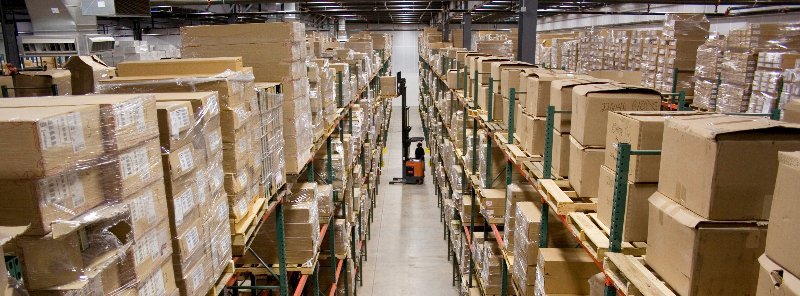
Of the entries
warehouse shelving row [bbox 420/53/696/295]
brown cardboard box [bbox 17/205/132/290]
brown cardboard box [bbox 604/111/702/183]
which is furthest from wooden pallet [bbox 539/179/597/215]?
brown cardboard box [bbox 17/205/132/290]

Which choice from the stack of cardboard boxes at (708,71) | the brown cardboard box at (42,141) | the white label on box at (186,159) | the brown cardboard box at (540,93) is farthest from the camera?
the stack of cardboard boxes at (708,71)

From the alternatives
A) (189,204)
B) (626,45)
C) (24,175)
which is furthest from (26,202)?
(626,45)

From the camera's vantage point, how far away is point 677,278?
224cm

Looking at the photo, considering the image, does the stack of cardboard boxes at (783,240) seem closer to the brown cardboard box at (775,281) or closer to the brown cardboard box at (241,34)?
the brown cardboard box at (775,281)

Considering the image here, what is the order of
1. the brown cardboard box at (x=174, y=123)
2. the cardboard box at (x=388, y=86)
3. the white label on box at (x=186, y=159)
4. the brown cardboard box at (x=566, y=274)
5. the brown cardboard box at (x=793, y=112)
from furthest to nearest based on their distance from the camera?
1. the cardboard box at (x=388, y=86)
2. the brown cardboard box at (x=566, y=274)
3. the brown cardboard box at (x=793, y=112)
4. the white label on box at (x=186, y=159)
5. the brown cardboard box at (x=174, y=123)

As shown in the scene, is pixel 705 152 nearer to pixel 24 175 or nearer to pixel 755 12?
pixel 24 175

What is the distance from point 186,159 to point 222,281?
942 mm

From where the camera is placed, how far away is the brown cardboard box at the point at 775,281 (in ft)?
4.87

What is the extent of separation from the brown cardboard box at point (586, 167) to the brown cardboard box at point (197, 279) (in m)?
2.46

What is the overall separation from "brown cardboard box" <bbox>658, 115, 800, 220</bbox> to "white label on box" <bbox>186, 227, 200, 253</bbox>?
2.34 m

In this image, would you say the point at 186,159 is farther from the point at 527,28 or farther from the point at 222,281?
the point at 527,28

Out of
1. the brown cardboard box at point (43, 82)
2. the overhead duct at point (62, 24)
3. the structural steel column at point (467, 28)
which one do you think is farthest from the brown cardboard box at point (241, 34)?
the structural steel column at point (467, 28)

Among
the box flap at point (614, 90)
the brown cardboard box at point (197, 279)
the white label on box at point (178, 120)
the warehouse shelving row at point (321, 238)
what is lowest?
the warehouse shelving row at point (321, 238)

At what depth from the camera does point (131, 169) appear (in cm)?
201
